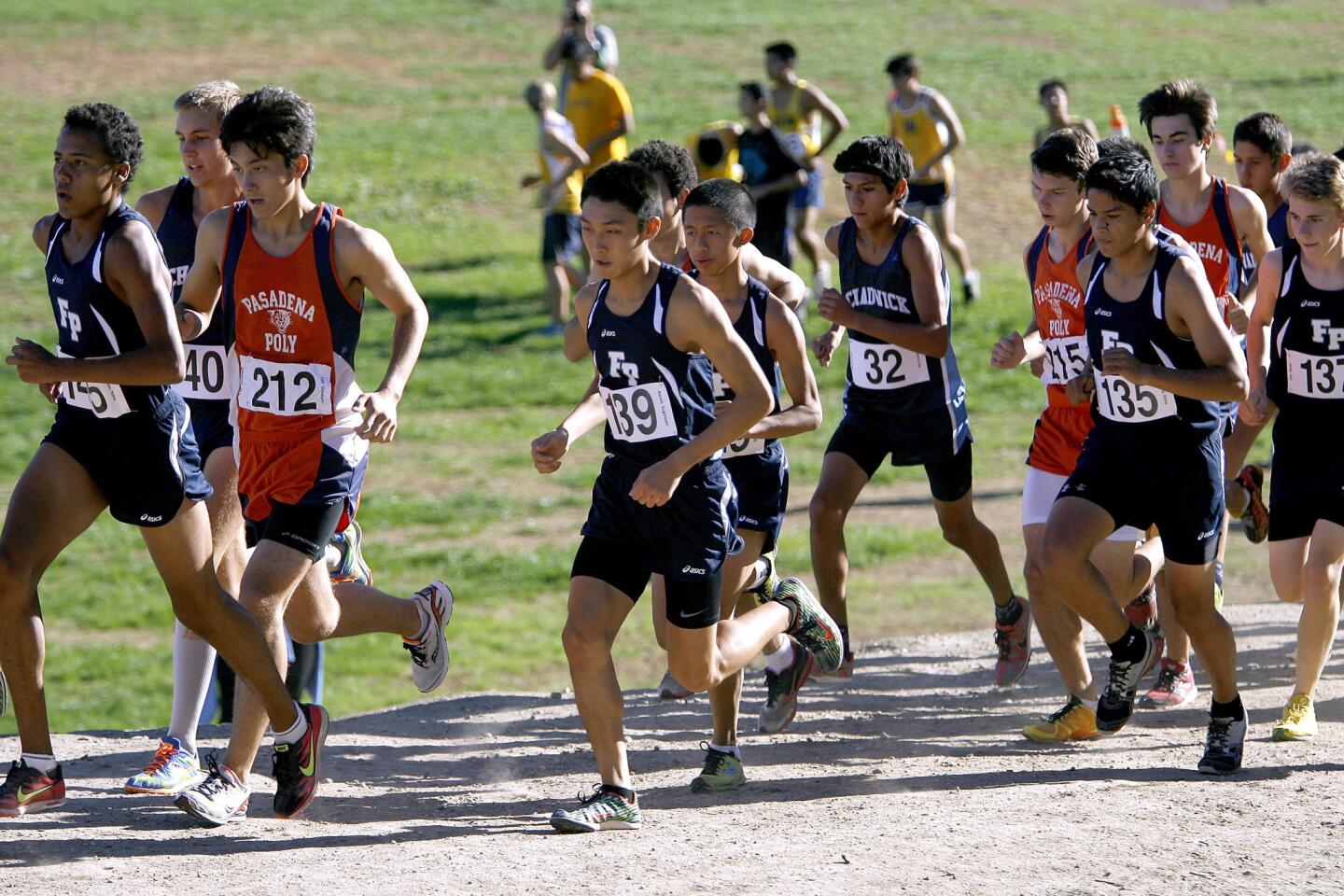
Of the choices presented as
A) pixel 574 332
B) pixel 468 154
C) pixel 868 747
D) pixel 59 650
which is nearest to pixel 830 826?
pixel 868 747

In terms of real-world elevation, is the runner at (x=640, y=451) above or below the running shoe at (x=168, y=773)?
above

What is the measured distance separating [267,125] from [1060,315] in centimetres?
315

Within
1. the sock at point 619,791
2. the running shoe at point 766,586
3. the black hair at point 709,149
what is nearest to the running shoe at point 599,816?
the sock at point 619,791

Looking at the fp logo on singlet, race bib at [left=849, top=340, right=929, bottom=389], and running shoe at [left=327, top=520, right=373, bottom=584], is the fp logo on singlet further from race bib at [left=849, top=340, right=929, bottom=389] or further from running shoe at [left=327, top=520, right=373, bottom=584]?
race bib at [left=849, top=340, right=929, bottom=389]

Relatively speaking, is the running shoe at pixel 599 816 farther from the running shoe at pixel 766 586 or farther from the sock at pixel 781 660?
the sock at pixel 781 660

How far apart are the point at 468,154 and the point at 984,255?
903 centimetres

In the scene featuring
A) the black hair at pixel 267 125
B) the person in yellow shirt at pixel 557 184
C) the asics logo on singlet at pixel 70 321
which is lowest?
the asics logo on singlet at pixel 70 321

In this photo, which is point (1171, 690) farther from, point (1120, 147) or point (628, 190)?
point (628, 190)

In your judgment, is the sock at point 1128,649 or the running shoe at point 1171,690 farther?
the running shoe at point 1171,690

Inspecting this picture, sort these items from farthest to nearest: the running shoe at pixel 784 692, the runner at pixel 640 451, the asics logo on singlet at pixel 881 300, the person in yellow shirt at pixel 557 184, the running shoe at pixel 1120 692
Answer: the person in yellow shirt at pixel 557 184, the asics logo on singlet at pixel 881 300, the running shoe at pixel 784 692, the running shoe at pixel 1120 692, the runner at pixel 640 451

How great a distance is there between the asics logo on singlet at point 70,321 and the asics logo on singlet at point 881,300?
3101 mm

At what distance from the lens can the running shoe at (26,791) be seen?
5648 millimetres

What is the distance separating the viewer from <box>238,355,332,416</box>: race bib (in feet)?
18.5

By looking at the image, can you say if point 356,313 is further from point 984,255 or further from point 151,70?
point 151,70
